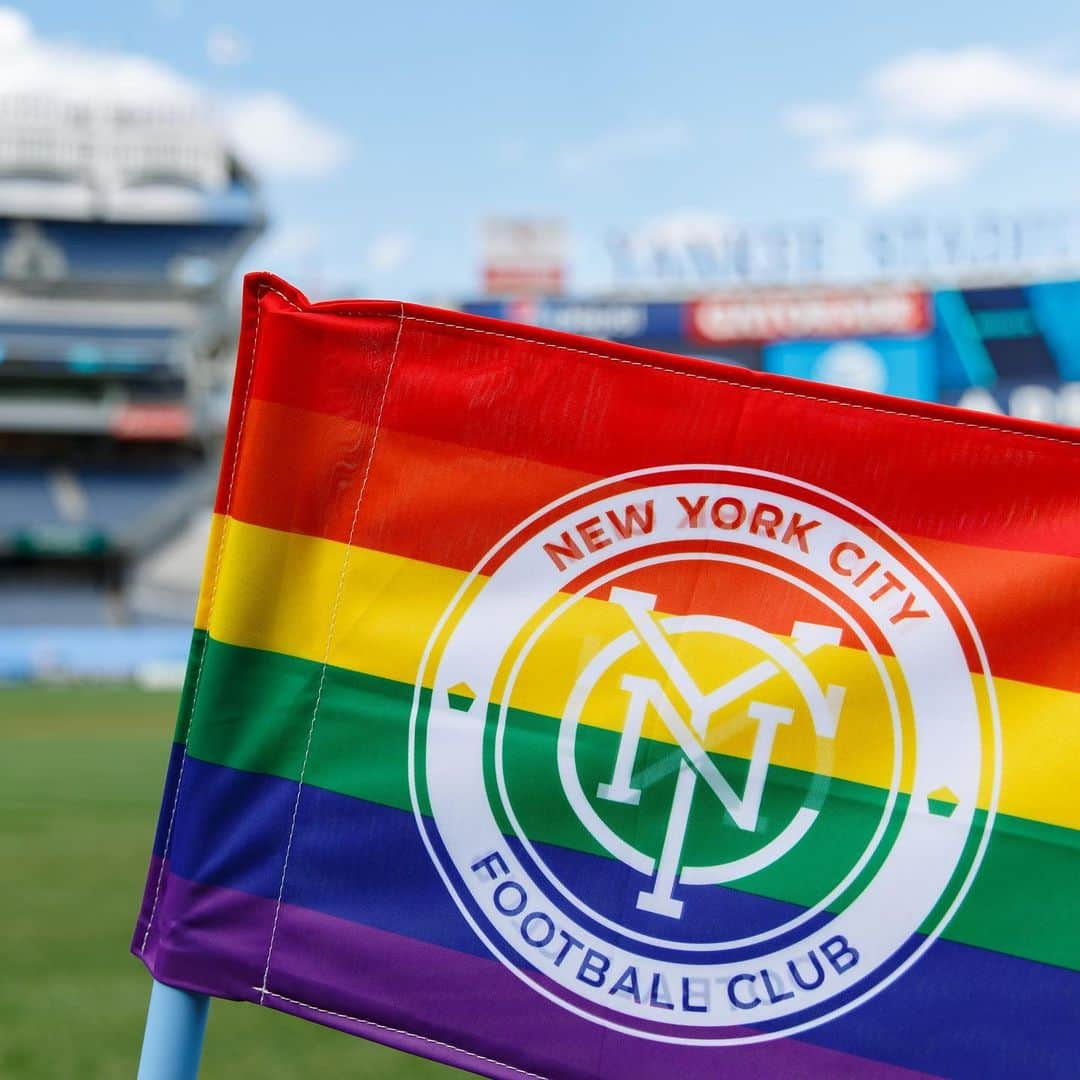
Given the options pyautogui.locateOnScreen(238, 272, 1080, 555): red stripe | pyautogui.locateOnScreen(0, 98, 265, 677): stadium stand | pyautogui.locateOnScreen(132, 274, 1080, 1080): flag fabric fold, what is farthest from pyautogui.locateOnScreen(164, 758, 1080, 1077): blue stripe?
pyautogui.locateOnScreen(0, 98, 265, 677): stadium stand

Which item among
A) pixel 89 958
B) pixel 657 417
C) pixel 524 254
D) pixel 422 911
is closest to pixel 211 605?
pixel 422 911

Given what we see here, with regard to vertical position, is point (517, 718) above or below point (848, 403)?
below

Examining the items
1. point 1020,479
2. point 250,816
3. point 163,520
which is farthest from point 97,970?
point 163,520

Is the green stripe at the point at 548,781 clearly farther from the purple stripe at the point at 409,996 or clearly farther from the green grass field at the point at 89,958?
the green grass field at the point at 89,958

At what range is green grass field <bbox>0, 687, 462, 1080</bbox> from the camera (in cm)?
345

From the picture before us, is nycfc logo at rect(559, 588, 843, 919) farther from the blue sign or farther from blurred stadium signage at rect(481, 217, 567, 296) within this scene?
blurred stadium signage at rect(481, 217, 567, 296)

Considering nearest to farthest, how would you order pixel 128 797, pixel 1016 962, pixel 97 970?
pixel 1016 962 → pixel 97 970 → pixel 128 797

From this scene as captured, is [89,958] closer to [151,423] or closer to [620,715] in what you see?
[620,715]

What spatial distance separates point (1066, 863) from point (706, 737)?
39cm

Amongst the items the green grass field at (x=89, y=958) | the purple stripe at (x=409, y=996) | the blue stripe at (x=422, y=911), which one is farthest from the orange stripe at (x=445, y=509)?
the green grass field at (x=89, y=958)

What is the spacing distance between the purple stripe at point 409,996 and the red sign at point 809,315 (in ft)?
74.9

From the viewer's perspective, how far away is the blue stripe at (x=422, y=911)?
1.36m

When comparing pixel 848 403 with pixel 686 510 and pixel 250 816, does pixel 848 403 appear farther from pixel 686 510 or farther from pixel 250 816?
pixel 250 816

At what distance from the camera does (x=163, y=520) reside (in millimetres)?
30375
